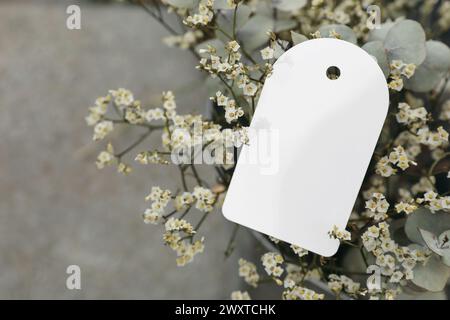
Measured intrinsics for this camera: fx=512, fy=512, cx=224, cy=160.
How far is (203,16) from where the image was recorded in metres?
0.48

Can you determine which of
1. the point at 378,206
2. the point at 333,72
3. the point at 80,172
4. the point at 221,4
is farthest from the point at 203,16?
the point at 80,172

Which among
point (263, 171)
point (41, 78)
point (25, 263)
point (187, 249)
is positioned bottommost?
point (25, 263)

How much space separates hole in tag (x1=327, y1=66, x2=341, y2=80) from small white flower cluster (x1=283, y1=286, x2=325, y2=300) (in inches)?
8.0

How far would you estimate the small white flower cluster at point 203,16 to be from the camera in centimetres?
47

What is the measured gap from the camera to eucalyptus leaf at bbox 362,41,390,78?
486 millimetres

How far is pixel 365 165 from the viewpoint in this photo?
1.49ft

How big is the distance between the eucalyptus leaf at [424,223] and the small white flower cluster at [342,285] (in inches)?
2.9

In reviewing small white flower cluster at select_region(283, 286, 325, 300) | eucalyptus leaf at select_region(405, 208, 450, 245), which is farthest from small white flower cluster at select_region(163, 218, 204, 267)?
eucalyptus leaf at select_region(405, 208, 450, 245)

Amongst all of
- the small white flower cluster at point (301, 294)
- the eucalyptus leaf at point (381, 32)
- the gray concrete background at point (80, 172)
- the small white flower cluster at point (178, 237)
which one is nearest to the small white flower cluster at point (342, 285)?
the small white flower cluster at point (301, 294)

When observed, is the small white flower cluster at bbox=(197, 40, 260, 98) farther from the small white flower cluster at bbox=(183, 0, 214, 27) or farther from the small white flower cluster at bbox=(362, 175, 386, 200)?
the small white flower cluster at bbox=(362, 175, 386, 200)

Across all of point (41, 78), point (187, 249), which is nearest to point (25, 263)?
point (41, 78)

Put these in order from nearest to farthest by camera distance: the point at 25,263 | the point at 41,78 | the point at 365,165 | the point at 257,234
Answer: the point at 365,165, the point at 257,234, the point at 25,263, the point at 41,78

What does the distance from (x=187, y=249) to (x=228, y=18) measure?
0.25 meters
